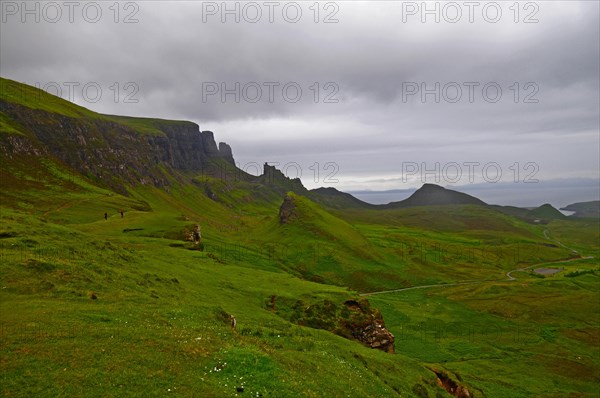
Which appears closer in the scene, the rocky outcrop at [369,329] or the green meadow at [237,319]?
the green meadow at [237,319]

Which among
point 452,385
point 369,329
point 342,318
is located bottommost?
point 452,385

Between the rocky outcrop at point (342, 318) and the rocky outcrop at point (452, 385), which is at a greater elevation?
the rocky outcrop at point (342, 318)

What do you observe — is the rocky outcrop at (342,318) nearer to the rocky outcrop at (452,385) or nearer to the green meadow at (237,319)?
the green meadow at (237,319)

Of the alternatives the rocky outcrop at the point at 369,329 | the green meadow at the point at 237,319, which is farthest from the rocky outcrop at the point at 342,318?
the green meadow at the point at 237,319

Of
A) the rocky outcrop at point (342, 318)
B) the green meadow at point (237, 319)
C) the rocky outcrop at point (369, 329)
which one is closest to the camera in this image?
the green meadow at point (237, 319)

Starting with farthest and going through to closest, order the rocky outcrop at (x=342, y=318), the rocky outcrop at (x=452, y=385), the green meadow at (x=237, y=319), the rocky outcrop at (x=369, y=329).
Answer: the rocky outcrop at (x=369, y=329)
the rocky outcrop at (x=342, y=318)
the rocky outcrop at (x=452, y=385)
the green meadow at (x=237, y=319)

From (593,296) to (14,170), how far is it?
22182 cm

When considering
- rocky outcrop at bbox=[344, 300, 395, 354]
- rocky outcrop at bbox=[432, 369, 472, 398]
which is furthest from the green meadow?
rocky outcrop at bbox=[344, 300, 395, 354]

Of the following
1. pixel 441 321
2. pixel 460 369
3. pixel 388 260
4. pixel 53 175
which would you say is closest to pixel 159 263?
pixel 460 369

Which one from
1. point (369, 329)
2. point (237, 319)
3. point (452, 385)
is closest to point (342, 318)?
point (369, 329)

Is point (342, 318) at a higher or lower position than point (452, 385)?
higher

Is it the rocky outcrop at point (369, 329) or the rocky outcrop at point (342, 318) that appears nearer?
the rocky outcrop at point (342, 318)

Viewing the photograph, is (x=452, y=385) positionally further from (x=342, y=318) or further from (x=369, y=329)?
(x=342, y=318)

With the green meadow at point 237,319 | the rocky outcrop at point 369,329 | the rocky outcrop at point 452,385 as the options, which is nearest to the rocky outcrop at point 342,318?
the rocky outcrop at point 369,329
